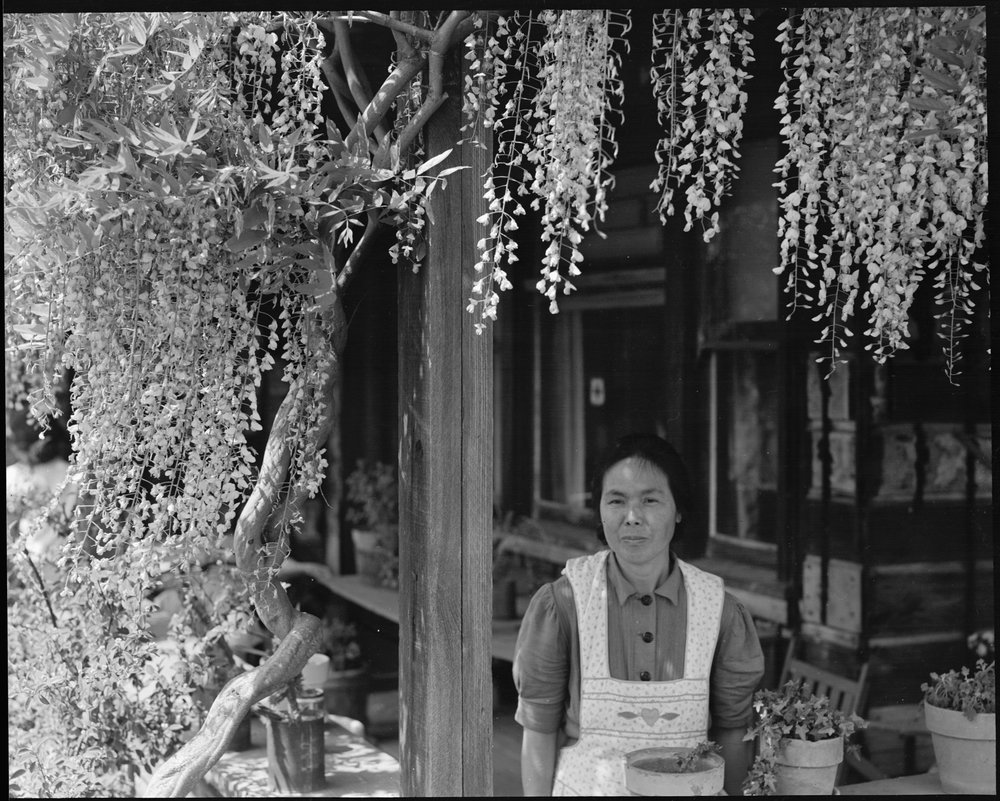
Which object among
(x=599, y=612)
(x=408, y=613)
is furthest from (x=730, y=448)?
(x=408, y=613)

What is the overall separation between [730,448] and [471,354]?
0.99m

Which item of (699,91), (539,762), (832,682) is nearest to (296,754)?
(539,762)

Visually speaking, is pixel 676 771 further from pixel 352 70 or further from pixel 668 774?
pixel 352 70

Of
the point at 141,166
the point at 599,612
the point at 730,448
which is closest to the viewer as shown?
the point at 141,166

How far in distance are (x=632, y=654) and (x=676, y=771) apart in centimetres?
25

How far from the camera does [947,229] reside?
218cm

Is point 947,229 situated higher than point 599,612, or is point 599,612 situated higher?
point 947,229

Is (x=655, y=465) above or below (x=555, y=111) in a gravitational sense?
below

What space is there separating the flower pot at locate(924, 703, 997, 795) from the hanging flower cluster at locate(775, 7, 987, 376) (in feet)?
2.72

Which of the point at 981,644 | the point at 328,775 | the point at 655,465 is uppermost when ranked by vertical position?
the point at 655,465

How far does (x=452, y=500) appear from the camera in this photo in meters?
2.27

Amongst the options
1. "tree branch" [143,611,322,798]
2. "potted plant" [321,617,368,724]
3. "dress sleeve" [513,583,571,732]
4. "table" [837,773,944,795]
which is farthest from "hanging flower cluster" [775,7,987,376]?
"potted plant" [321,617,368,724]

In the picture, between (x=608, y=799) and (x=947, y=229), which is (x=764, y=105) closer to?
(x=947, y=229)

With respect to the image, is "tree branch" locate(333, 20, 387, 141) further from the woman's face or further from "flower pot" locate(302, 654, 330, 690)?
"flower pot" locate(302, 654, 330, 690)
